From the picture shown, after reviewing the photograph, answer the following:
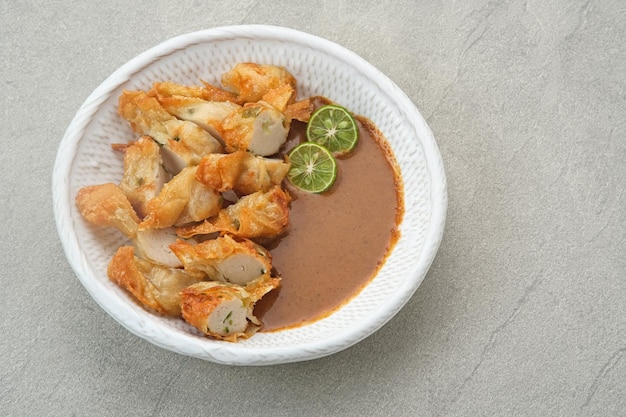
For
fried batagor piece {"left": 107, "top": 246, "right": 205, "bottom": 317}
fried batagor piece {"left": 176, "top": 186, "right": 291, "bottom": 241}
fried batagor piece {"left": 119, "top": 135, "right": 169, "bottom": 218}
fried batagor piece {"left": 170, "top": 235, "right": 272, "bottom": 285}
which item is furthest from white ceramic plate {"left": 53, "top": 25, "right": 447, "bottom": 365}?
fried batagor piece {"left": 176, "top": 186, "right": 291, "bottom": 241}

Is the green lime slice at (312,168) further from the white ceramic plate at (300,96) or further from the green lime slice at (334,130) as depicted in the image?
the white ceramic plate at (300,96)

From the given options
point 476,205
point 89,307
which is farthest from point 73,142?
point 476,205

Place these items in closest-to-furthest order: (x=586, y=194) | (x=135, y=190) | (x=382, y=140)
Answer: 1. (x=135, y=190)
2. (x=382, y=140)
3. (x=586, y=194)

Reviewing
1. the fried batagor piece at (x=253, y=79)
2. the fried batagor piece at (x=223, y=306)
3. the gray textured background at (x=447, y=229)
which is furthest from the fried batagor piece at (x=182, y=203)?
the gray textured background at (x=447, y=229)

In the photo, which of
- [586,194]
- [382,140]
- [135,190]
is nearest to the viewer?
[135,190]

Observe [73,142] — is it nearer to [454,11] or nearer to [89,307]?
[89,307]

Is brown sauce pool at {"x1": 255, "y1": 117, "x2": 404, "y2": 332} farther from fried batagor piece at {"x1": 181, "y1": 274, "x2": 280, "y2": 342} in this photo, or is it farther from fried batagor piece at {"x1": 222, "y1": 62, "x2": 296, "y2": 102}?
fried batagor piece at {"x1": 222, "y1": 62, "x2": 296, "y2": 102}
